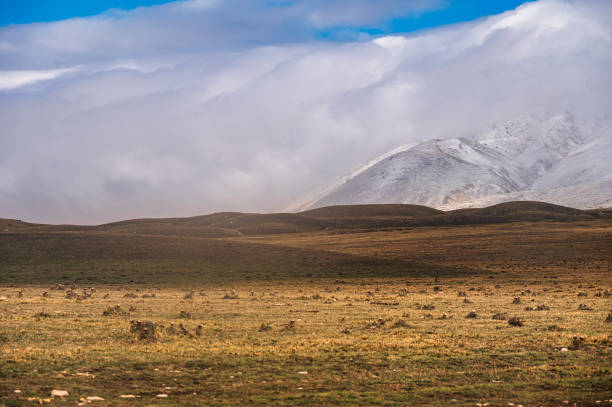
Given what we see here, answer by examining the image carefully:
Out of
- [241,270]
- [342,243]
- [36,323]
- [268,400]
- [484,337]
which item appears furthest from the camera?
[342,243]

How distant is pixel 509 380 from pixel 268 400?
7.43m

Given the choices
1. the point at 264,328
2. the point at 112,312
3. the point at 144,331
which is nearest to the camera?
the point at 144,331

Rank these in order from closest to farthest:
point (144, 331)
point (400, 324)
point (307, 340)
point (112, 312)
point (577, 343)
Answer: point (577, 343), point (144, 331), point (307, 340), point (400, 324), point (112, 312)

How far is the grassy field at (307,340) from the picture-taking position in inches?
699

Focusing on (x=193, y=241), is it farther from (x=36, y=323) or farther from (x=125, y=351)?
(x=125, y=351)

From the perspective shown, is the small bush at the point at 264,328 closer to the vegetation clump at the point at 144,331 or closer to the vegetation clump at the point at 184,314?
the vegetation clump at the point at 144,331

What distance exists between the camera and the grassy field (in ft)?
58.2

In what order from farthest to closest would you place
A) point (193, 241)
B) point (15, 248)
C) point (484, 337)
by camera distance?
point (193, 241)
point (15, 248)
point (484, 337)

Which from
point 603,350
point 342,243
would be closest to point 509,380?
point 603,350

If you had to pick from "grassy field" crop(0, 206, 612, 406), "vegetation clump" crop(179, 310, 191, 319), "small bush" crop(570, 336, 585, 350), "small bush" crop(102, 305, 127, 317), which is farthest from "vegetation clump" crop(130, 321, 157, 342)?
"small bush" crop(570, 336, 585, 350)

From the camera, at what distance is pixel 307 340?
26.0 m

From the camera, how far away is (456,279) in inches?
2660

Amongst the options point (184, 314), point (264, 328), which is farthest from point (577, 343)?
point (184, 314)

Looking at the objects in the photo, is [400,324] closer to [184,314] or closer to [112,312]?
→ [184,314]
